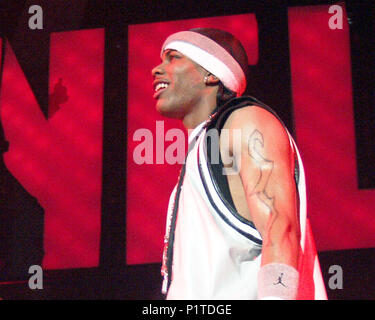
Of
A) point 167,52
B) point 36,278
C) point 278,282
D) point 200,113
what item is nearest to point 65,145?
point 36,278

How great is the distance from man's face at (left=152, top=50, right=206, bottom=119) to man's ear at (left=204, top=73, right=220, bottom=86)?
0.05 feet

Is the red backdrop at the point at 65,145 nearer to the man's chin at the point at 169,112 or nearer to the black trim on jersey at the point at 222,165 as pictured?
the man's chin at the point at 169,112

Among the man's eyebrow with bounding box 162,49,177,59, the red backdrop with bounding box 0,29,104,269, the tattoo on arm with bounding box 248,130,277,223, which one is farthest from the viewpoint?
the red backdrop with bounding box 0,29,104,269

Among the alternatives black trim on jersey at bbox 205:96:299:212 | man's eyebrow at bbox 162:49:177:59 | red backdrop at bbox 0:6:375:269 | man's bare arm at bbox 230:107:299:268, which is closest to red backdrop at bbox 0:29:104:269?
red backdrop at bbox 0:6:375:269

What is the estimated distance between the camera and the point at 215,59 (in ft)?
6.92

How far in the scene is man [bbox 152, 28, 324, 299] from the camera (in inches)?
62.1

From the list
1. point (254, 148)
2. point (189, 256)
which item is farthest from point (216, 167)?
point (189, 256)

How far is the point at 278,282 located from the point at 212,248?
299mm

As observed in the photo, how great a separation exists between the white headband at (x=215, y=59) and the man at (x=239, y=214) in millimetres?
177

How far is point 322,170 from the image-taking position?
2.77 metres

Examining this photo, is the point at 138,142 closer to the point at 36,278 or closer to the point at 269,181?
the point at 36,278

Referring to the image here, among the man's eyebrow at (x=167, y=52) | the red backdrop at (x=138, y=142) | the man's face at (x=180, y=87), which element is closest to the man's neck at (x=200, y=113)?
the man's face at (x=180, y=87)

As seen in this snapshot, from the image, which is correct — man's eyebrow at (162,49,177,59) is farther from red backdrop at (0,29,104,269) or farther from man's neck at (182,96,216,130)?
red backdrop at (0,29,104,269)
